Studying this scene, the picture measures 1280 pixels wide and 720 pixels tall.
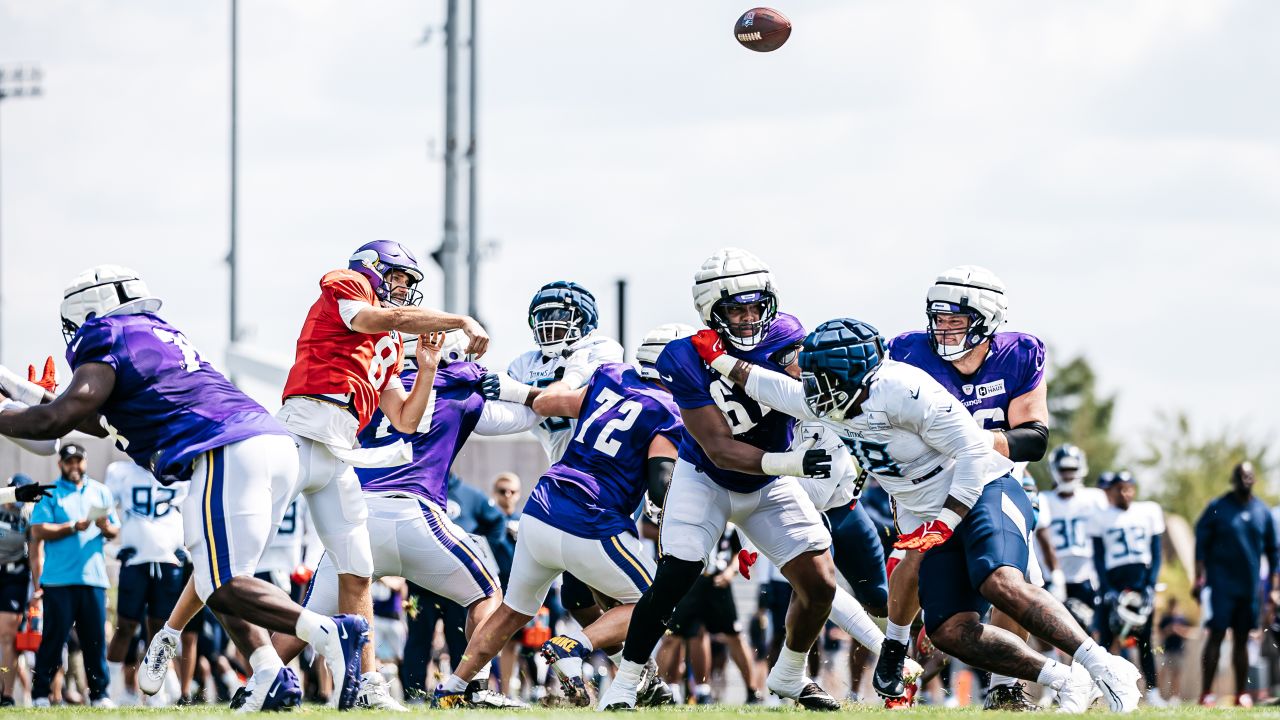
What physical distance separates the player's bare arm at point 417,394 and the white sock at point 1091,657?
2.96m

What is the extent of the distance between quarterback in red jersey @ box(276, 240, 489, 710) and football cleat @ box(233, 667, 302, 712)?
0.57m

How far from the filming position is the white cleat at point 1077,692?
659 centimetres

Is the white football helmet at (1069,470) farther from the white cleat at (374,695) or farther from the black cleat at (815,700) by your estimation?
the white cleat at (374,695)

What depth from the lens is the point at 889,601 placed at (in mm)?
8016

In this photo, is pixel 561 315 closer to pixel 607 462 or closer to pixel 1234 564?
pixel 607 462

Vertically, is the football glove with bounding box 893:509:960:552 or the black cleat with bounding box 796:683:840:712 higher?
the football glove with bounding box 893:509:960:552

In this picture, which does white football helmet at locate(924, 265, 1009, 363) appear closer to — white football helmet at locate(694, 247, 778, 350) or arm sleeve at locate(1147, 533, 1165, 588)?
white football helmet at locate(694, 247, 778, 350)

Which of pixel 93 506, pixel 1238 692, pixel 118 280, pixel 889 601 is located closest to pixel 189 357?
pixel 118 280

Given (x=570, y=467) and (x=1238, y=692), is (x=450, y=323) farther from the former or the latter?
(x=1238, y=692)

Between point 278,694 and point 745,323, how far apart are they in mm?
2447

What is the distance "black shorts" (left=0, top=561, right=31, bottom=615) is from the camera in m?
11.8

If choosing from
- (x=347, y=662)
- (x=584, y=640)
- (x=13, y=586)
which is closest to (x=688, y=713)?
(x=584, y=640)

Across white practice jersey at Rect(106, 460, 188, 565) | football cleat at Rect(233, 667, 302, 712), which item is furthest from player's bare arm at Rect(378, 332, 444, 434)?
white practice jersey at Rect(106, 460, 188, 565)

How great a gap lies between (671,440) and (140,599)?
5532 millimetres
